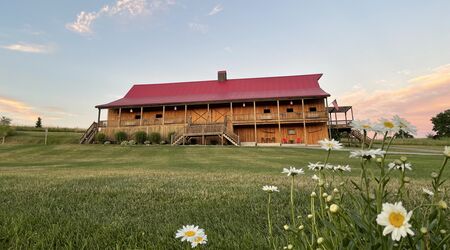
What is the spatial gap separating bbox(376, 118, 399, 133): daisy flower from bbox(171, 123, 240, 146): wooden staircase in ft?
78.3

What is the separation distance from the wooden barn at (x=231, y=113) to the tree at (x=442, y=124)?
4241cm

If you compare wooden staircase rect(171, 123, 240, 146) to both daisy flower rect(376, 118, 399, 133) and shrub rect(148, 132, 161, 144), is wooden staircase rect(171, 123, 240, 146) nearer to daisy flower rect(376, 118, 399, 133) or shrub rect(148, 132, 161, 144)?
shrub rect(148, 132, 161, 144)

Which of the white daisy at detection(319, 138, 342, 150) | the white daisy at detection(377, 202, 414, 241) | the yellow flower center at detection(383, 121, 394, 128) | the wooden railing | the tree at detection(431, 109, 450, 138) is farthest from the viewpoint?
Answer: the tree at detection(431, 109, 450, 138)

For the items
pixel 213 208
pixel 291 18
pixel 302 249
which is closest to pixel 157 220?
pixel 213 208

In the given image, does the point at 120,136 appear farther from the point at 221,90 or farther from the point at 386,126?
the point at 386,126

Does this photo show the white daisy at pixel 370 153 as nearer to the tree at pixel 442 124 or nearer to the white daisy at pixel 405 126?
the white daisy at pixel 405 126

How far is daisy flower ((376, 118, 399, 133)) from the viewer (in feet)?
3.47

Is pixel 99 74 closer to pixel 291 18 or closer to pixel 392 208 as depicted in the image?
pixel 291 18

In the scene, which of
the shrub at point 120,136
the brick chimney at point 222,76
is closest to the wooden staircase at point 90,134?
the shrub at point 120,136

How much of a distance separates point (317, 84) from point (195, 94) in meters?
14.9

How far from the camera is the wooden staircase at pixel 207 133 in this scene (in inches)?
997

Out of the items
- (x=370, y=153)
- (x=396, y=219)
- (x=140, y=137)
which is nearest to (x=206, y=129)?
(x=140, y=137)

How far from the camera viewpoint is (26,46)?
1970 cm

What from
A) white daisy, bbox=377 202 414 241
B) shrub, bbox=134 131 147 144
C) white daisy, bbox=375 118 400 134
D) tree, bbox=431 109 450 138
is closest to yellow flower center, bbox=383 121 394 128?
white daisy, bbox=375 118 400 134
